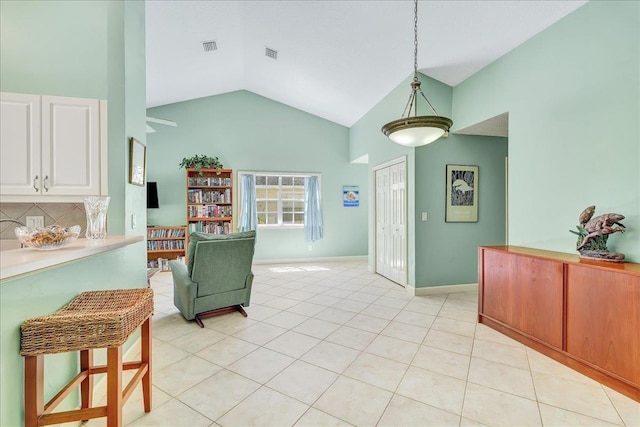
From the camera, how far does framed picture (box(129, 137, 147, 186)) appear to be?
229cm

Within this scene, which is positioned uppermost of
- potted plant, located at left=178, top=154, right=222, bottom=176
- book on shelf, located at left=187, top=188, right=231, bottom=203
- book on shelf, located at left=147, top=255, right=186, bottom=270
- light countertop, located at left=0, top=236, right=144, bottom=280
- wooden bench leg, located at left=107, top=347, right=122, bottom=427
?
potted plant, located at left=178, top=154, right=222, bottom=176

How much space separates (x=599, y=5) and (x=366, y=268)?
4699 mm

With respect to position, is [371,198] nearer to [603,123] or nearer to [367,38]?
[367,38]

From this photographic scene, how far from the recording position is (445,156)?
4055 mm

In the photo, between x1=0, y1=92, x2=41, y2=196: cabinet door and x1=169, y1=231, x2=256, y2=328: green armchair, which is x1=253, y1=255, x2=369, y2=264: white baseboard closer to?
x1=169, y1=231, x2=256, y2=328: green armchair

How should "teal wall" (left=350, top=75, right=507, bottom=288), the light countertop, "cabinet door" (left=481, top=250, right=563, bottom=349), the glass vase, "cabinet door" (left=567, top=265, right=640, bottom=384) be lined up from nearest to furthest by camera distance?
the light countertop → the glass vase → "cabinet door" (left=567, top=265, right=640, bottom=384) → "cabinet door" (left=481, top=250, right=563, bottom=349) → "teal wall" (left=350, top=75, right=507, bottom=288)

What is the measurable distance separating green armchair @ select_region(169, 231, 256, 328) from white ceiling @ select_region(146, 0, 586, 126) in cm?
266

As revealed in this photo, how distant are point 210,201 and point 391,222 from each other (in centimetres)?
365

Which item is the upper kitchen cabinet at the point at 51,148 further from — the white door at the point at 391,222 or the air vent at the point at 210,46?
the white door at the point at 391,222

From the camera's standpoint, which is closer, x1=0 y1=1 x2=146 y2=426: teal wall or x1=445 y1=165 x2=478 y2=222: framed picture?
x1=0 y1=1 x2=146 y2=426: teal wall

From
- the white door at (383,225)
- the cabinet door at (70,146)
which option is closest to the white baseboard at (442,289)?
the white door at (383,225)

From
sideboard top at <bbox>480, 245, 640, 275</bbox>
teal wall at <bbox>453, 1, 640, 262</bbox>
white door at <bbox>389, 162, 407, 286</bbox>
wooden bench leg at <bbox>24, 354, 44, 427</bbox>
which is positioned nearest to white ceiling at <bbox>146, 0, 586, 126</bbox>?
teal wall at <bbox>453, 1, 640, 262</bbox>

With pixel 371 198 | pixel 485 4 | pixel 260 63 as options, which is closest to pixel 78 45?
pixel 260 63

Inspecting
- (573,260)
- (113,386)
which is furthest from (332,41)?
(113,386)
